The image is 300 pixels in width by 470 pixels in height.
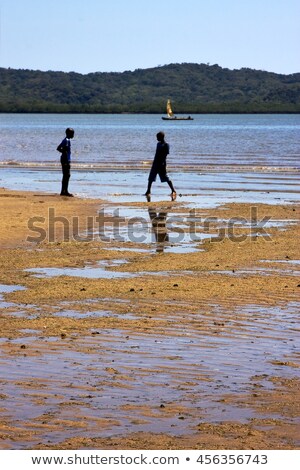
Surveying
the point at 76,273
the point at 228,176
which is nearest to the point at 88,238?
the point at 76,273

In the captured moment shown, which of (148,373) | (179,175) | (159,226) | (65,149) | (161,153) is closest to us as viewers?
(148,373)

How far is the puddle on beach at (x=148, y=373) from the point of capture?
7.26 m

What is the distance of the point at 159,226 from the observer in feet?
60.1

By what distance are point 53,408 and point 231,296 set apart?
14.2 feet

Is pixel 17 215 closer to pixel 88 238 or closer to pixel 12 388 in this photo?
pixel 88 238

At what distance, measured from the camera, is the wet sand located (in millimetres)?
7074

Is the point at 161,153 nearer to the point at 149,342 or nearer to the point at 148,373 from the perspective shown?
the point at 149,342

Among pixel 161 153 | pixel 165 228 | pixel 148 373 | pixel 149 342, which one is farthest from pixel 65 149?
pixel 148 373

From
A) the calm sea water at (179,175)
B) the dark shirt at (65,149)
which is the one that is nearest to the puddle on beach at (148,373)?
the calm sea water at (179,175)

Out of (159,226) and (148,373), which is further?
(159,226)

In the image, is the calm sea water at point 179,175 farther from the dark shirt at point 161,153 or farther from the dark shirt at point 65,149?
the dark shirt at point 65,149

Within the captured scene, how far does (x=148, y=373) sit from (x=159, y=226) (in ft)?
32.9

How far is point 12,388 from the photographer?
7.89 metres

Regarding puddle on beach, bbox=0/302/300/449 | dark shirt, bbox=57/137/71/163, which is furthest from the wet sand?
dark shirt, bbox=57/137/71/163
